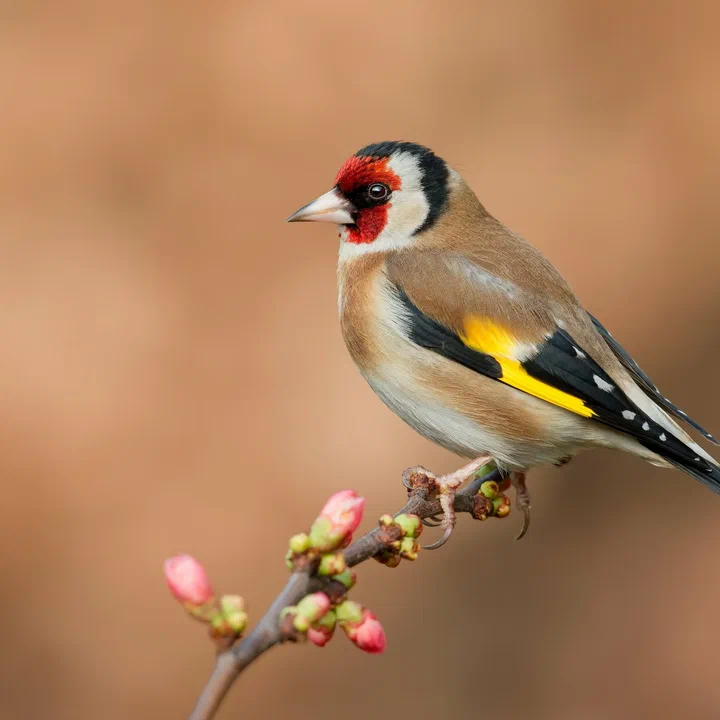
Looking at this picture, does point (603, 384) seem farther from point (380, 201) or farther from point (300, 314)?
point (300, 314)

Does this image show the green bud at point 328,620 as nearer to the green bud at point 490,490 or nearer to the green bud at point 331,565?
the green bud at point 331,565

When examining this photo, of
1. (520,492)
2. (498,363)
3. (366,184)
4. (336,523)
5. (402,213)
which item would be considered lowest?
(520,492)

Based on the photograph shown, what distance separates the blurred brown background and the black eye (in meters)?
3.01

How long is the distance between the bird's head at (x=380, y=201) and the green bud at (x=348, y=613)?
2198 mm

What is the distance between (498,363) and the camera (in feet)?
12.0

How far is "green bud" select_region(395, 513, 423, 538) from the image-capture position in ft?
7.67

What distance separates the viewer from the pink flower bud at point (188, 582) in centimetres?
200

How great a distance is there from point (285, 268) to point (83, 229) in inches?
52.0

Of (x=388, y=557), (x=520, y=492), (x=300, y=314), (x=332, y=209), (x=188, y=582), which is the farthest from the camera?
(x=300, y=314)

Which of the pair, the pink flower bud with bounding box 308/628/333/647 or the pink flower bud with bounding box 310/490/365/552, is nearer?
the pink flower bud with bounding box 308/628/333/647

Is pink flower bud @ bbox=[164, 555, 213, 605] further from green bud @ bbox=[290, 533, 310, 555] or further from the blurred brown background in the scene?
the blurred brown background

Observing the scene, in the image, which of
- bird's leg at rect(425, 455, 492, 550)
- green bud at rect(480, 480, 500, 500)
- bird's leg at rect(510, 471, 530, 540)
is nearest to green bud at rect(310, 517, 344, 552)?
bird's leg at rect(425, 455, 492, 550)

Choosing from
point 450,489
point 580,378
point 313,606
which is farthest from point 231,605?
point 580,378

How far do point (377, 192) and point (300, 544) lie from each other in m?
2.31
